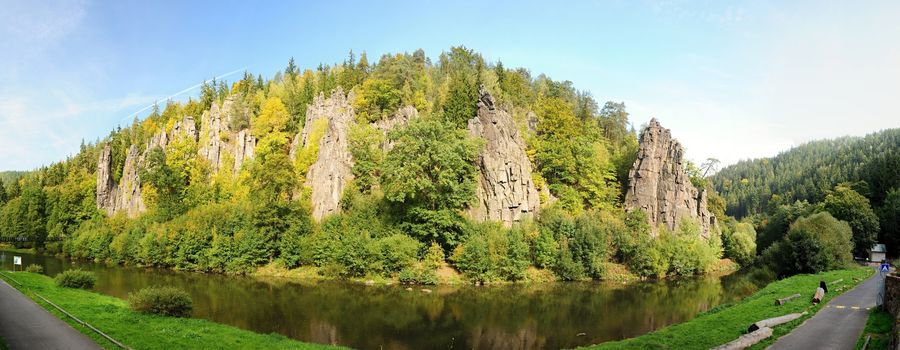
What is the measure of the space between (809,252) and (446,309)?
1265 inches

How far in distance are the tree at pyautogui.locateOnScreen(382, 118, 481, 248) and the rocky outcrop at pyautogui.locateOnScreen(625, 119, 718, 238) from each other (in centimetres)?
2629

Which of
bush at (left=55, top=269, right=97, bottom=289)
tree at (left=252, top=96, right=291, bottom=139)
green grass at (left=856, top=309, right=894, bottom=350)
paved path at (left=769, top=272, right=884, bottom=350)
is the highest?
tree at (left=252, top=96, right=291, bottom=139)

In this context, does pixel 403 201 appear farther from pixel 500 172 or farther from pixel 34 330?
pixel 34 330

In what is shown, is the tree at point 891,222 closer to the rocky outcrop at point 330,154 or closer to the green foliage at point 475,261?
the green foliage at point 475,261

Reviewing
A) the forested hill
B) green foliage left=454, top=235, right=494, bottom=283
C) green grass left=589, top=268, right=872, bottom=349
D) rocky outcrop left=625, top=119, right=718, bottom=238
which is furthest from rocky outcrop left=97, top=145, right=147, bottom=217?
the forested hill

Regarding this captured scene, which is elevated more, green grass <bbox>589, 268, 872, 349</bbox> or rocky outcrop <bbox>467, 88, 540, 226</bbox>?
rocky outcrop <bbox>467, 88, 540, 226</bbox>

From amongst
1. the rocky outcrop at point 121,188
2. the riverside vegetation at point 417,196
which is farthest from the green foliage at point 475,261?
the rocky outcrop at point 121,188

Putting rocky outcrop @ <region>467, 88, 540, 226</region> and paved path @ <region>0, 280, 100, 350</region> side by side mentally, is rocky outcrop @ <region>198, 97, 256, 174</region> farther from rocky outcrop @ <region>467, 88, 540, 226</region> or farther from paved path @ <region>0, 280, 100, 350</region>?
paved path @ <region>0, 280, 100, 350</region>

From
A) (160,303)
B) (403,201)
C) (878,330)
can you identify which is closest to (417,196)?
(403,201)

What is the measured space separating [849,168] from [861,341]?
147 m

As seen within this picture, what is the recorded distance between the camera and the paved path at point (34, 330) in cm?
2025

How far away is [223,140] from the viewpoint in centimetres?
8256

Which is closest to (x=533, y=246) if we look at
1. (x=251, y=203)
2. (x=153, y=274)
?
(x=251, y=203)

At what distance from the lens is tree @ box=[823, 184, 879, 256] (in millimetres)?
68125
